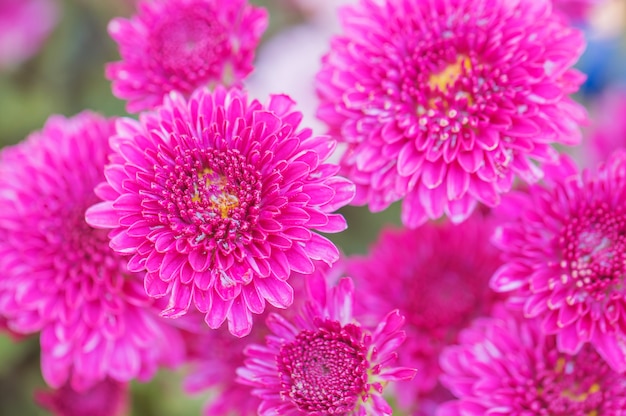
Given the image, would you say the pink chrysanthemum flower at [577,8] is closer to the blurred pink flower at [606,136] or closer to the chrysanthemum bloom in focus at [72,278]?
the blurred pink flower at [606,136]

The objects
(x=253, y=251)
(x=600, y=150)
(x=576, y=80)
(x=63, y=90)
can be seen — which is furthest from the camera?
(x=63, y=90)

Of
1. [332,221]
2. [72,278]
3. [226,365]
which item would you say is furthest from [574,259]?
[72,278]

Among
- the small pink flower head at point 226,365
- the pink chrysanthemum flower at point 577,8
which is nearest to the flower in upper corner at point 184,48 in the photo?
the small pink flower head at point 226,365

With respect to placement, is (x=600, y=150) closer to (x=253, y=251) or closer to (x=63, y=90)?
(x=253, y=251)

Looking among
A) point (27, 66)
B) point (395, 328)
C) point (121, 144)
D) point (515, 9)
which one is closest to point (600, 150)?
point (515, 9)

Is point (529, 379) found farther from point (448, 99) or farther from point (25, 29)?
point (25, 29)

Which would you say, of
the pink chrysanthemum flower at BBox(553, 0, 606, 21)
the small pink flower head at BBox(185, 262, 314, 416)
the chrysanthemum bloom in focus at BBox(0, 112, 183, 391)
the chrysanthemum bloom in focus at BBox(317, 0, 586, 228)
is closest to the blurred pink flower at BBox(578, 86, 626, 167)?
the pink chrysanthemum flower at BBox(553, 0, 606, 21)
